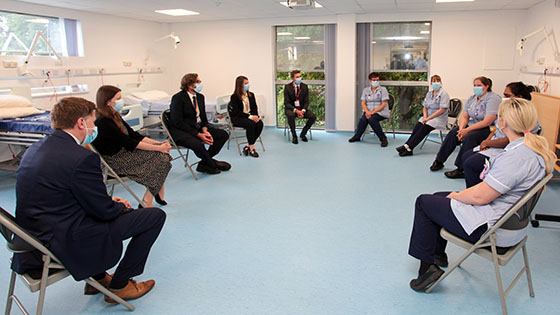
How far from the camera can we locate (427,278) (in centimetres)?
243

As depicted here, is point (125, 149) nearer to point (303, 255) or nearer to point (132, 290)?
point (132, 290)

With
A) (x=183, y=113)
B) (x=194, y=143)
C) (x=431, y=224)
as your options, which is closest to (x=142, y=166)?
(x=194, y=143)

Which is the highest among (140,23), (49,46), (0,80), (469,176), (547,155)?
(140,23)

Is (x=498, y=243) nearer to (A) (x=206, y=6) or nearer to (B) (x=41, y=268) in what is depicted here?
(B) (x=41, y=268)

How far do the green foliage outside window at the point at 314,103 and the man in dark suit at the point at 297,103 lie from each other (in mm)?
1091

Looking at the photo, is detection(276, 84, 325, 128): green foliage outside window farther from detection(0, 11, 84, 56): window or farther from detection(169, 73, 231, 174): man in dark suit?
detection(0, 11, 84, 56): window

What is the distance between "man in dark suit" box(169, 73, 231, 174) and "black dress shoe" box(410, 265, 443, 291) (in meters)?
3.11

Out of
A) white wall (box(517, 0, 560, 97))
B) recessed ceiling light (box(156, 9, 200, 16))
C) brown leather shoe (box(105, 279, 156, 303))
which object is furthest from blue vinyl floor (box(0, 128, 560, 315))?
recessed ceiling light (box(156, 9, 200, 16))

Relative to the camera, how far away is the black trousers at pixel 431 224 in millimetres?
2271

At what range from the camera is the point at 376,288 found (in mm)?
2525

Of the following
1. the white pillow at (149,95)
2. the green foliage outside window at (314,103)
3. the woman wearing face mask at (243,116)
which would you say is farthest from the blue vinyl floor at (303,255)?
the green foliage outside window at (314,103)

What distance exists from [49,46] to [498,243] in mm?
6324

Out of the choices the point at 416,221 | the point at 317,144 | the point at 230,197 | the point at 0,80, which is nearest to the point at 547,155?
the point at 416,221

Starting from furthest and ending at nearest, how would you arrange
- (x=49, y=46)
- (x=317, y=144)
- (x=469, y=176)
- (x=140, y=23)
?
1. (x=140, y=23)
2. (x=317, y=144)
3. (x=49, y=46)
4. (x=469, y=176)
